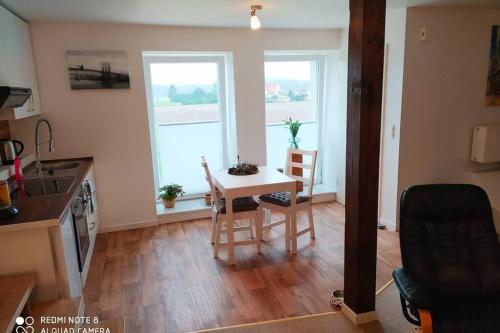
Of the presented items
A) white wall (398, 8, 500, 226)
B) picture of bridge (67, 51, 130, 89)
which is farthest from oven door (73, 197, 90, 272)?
white wall (398, 8, 500, 226)

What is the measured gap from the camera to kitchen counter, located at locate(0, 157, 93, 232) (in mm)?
2025

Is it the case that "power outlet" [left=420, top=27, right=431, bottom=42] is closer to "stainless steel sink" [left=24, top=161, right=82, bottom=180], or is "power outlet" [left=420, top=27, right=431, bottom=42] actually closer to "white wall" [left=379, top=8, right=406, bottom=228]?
"white wall" [left=379, top=8, right=406, bottom=228]

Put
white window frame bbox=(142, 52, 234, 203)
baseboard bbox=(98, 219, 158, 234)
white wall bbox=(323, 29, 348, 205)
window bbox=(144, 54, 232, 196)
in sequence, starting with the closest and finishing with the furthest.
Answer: baseboard bbox=(98, 219, 158, 234), white window frame bbox=(142, 52, 234, 203), window bbox=(144, 54, 232, 196), white wall bbox=(323, 29, 348, 205)

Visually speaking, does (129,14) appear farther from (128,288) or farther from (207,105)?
(128,288)

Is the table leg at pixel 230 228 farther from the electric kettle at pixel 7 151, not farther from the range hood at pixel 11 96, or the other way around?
the electric kettle at pixel 7 151

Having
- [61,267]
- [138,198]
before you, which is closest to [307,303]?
[61,267]

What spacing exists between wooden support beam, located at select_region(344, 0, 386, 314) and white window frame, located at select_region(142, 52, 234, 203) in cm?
262

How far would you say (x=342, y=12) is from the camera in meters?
3.68

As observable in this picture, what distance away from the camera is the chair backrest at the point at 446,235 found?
2.12m

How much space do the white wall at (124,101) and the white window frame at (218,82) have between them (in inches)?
8.7

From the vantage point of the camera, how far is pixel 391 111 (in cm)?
386

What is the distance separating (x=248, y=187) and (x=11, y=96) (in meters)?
1.96

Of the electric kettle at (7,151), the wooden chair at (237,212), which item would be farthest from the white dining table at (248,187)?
the electric kettle at (7,151)

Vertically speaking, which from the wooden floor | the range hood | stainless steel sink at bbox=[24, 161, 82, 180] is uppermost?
the range hood
